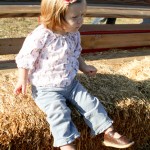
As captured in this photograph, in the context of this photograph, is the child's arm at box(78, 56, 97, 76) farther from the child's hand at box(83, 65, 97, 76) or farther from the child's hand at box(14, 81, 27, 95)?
the child's hand at box(14, 81, 27, 95)

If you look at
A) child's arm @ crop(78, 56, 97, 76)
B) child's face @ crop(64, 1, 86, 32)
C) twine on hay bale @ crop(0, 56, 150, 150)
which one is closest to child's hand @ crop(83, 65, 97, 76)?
child's arm @ crop(78, 56, 97, 76)

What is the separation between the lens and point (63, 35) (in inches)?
149

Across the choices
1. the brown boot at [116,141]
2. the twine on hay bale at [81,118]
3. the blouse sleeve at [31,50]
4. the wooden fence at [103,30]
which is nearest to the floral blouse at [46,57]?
the blouse sleeve at [31,50]

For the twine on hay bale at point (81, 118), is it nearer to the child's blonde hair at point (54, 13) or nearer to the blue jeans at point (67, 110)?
the blue jeans at point (67, 110)

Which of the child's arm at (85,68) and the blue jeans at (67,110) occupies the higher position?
the child's arm at (85,68)

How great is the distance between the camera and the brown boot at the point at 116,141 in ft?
12.1

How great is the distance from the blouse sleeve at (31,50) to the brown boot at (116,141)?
0.89 metres

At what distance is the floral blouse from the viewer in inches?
144

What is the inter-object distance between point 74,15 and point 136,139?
5.25ft

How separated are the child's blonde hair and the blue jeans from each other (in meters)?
0.54

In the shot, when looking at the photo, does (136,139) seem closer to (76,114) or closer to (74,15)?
(76,114)

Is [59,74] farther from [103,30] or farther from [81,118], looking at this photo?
[103,30]

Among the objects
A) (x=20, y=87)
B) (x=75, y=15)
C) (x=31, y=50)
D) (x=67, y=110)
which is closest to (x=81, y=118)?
(x=67, y=110)

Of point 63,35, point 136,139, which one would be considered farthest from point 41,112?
point 136,139
